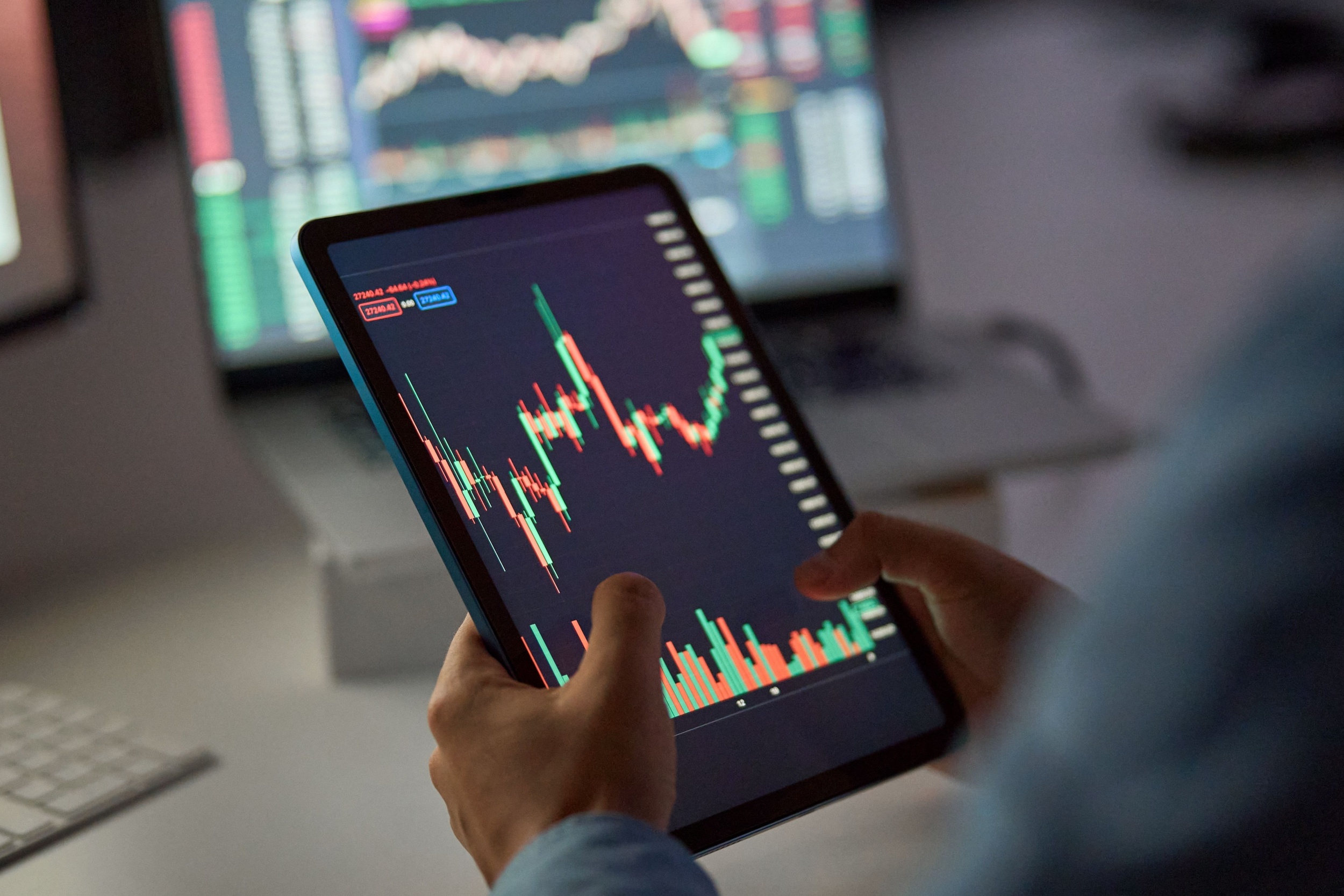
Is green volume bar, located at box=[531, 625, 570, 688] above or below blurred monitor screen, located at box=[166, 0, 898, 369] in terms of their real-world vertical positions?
below

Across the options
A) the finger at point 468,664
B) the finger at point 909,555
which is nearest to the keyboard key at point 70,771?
the finger at point 468,664

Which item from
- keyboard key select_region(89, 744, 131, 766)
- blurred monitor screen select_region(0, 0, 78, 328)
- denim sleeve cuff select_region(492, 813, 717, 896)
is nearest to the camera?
denim sleeve cuff select_region(492, 813, 717, 896)

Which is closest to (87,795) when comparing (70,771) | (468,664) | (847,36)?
(70,771)

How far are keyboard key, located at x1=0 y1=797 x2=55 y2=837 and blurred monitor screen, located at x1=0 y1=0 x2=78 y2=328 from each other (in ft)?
0.90

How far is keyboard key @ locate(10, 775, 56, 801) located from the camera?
0.48 m

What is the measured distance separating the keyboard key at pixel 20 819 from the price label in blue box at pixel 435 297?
0.26 m

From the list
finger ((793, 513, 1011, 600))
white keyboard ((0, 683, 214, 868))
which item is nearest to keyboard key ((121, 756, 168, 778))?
white keyboard ((0, 683, 214, 868))

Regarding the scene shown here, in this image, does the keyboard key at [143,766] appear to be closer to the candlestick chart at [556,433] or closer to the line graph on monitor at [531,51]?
the candlestick chart at [556,433]

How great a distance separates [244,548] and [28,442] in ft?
0.53

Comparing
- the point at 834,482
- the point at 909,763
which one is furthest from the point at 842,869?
the point at 834,482

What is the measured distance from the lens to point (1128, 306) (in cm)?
115

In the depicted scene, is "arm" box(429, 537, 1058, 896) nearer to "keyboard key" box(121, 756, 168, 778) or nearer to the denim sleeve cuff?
the denim sleeve cuff

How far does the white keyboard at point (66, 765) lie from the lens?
0.46 m

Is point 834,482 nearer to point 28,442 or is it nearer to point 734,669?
point 734,669
